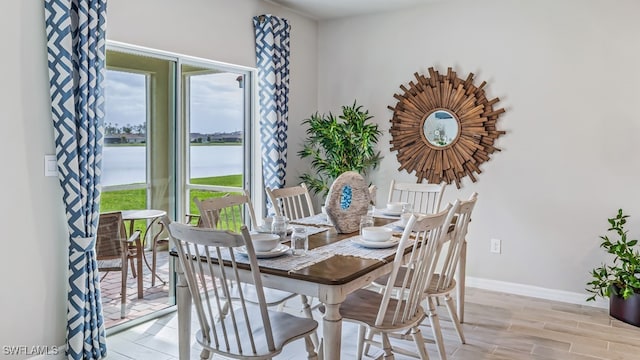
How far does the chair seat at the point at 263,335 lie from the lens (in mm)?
1973

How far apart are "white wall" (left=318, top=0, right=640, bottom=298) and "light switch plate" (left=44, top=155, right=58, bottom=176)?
3.06m

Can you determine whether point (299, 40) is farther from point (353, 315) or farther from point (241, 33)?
point (353, 315)

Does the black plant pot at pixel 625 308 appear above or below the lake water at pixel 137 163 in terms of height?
below

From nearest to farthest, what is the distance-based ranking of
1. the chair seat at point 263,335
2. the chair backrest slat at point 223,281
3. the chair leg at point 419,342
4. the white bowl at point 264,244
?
the chair backrest slat at point 223,281
the chair seat at point 263,335
the white bowl at point 264,244
the chair leg at point 419,342

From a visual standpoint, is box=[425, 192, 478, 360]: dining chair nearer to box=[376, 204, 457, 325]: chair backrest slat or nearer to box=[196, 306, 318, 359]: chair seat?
box=[376, 204, 457, 325]: chair backrest slat

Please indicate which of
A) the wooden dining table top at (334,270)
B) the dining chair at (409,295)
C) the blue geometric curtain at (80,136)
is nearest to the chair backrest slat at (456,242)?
the dining chair at (409,295)

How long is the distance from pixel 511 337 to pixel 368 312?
1.40 m

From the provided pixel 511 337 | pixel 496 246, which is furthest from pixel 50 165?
pixel 496 246

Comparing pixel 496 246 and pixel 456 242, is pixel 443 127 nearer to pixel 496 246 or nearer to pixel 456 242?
pixel 496 246

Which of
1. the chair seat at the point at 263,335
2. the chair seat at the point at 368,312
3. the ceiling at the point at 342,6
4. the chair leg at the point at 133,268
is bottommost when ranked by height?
the chair leg at the point at 133,268

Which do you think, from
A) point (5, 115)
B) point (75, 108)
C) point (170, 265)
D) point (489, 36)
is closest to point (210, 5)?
point (75, 108)

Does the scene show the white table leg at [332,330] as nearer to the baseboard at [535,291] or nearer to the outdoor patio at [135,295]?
the outdoor patio at [135,295]

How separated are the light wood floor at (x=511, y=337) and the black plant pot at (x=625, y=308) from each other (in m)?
0.05

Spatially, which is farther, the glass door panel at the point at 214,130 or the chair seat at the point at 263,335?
the glass door panel at the point at 214,130
